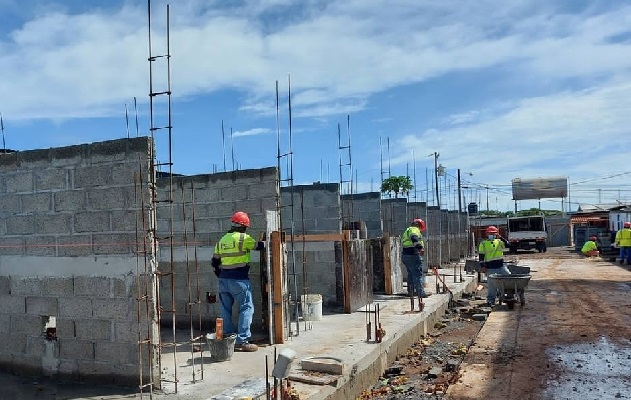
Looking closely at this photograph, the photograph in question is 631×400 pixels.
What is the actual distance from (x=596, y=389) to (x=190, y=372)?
4.25 m

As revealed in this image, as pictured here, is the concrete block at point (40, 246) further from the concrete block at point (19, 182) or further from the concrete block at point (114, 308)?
the concrete block at point (114, 308)

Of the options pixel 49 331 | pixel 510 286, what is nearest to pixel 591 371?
pixel 510 286

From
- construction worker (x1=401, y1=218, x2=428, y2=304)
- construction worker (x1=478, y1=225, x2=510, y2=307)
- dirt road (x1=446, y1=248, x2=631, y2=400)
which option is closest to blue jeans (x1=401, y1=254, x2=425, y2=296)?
construction worker (x1=401, y1=218, x2=428, y2=304)

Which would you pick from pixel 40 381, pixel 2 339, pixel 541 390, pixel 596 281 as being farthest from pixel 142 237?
pixel 596 281

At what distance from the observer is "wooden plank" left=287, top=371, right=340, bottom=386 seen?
5445mm

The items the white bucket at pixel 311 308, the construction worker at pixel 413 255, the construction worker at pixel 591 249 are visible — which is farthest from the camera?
the construction worker at pixel 591 249

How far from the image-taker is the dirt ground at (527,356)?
236 inches

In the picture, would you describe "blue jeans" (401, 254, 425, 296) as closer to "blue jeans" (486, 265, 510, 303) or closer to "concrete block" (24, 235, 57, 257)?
"blue jeans" (486, 265, 510, 303)

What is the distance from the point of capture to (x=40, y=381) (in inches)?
233

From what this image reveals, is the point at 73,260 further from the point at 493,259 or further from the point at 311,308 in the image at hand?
the point at 493,259

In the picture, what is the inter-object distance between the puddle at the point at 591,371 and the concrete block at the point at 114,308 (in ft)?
13.9

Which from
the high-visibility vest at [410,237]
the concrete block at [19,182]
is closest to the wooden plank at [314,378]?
the concrete block at [19,182]

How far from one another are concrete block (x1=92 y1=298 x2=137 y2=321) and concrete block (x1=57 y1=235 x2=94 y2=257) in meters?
0.54

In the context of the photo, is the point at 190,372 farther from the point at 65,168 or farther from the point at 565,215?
the point at 565,215
